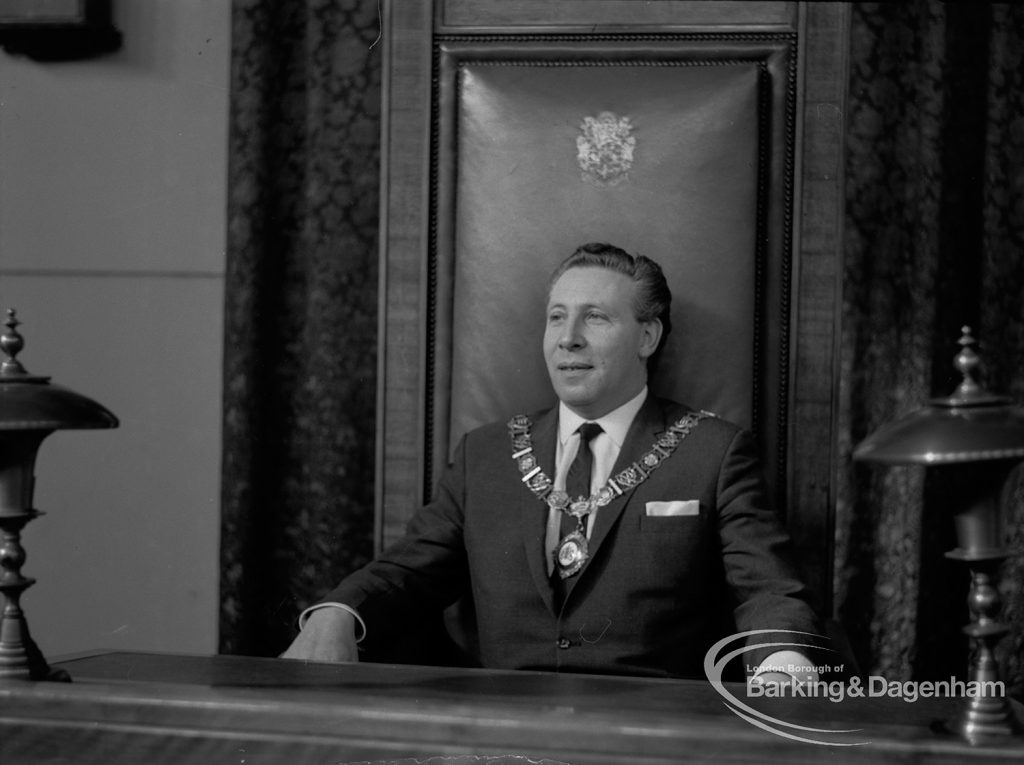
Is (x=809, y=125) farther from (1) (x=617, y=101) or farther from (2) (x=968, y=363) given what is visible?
(2) (x=968, y=363)

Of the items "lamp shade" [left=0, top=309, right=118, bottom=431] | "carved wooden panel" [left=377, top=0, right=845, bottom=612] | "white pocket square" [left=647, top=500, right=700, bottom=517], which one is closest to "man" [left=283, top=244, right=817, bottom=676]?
"white pocket square" [left=647, top=500, right=700, bottom=517]

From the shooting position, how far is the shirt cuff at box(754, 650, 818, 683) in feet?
6.16

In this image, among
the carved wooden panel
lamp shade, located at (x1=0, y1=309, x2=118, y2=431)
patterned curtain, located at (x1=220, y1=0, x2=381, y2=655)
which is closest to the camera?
lamp shade, located at (x1=0, y1=309, x2=118, y2=431)

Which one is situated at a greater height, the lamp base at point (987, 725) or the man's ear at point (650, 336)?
the man's ear at point (650, 336)

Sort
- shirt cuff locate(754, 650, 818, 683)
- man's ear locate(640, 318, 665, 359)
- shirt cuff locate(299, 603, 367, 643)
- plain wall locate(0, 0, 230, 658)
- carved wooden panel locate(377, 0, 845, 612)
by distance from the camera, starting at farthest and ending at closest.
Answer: plain wall locate(0, 0, 230, 658)
carved wooden panel locate(377, 0, 845, 612)
man's ear locate(640, 318, 665, 359)
shirt cuff locate(299, 603, 367, 643)
shirt cuff locate(754, 650, 818, 683)

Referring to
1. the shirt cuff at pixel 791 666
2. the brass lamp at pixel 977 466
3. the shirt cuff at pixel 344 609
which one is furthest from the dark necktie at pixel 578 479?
the brass lamp at pixel 977 466

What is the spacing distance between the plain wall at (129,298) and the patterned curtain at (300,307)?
0.59 feet

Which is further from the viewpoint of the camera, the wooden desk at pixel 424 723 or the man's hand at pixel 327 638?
the man's hand at pixel 327 638

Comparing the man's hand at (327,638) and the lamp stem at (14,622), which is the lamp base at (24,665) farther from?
the man's hand at (327,638)

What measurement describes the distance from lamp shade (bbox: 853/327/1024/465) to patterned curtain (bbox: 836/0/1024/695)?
3.82 ft

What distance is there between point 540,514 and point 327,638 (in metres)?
0.51

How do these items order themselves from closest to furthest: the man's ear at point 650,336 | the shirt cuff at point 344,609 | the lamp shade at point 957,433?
the lamp shade at point 957,433 → the shirt cuff at point 344,609 → the man's ear at point 650,336

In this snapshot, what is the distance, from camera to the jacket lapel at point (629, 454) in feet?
7.63

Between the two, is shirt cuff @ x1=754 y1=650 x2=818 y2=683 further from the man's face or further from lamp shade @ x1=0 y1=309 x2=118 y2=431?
lamp shade @ x1=0 y1=309 x2=118 y2=431
